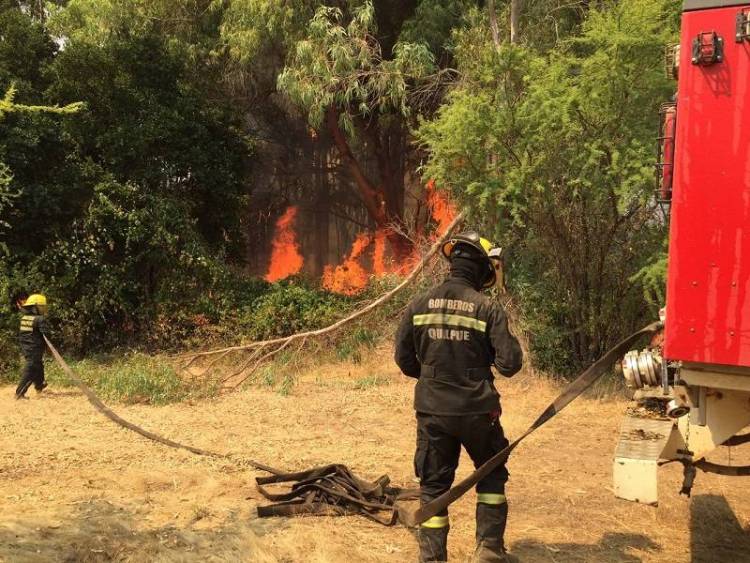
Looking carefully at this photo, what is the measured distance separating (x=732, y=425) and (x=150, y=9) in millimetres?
15310

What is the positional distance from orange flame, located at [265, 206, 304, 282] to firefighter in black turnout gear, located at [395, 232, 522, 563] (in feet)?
59.2

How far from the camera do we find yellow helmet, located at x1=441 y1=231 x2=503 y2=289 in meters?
4.18

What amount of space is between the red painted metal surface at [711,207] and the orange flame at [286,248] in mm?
18608

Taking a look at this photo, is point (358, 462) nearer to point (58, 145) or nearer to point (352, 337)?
point (352, 337)

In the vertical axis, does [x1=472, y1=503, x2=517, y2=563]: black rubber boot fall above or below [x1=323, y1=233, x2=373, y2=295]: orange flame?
below

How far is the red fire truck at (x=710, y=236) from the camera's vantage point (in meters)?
3.67

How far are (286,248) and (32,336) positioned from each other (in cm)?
1202

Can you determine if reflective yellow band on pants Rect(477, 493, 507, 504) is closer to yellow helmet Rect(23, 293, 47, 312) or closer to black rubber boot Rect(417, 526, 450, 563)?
black rubber boot Rect(417, 526, 450, 563)

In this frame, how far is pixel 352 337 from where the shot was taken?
1271cm

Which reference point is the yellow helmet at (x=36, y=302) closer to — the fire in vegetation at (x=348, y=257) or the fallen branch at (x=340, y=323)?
the fallen branch at (x=340, y=323)

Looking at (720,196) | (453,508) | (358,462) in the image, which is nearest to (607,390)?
(358,462)

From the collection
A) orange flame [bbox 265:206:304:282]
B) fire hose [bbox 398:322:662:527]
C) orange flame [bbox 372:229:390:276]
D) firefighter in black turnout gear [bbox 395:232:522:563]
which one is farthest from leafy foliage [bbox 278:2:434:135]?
fire hose [bbox 398:322:662:527]

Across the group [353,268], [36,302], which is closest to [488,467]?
[36,302]

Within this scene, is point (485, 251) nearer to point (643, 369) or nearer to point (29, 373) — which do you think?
point (643, 369)
